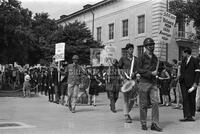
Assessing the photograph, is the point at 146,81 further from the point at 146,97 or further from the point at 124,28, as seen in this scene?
the point at 124,28

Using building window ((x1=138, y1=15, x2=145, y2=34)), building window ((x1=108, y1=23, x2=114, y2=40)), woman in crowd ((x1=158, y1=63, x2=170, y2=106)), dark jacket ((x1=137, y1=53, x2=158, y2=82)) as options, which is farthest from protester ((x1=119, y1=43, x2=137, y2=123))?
building window ((x1=108, y1=23, x2=114, y2=40))

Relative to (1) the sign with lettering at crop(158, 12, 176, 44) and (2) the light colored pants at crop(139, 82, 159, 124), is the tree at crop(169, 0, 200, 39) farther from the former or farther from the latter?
(2) the light colored pants at crop(139, 82, 159, 124)

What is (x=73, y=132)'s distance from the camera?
27.9 feet

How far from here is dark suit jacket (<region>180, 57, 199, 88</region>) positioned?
33.9ft

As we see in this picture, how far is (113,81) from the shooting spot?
1286 centimetres

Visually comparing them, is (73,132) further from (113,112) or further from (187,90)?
(113,112)

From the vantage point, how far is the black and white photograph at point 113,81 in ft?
29.7

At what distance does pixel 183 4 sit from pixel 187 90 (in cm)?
1889

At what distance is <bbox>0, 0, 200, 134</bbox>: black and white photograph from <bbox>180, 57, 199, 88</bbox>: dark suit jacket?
25 millimetres

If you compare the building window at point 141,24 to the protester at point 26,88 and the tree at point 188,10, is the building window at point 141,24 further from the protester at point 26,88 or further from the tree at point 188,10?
the protester at point 26,88

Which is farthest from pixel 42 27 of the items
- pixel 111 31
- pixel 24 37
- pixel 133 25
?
pixel 24 37

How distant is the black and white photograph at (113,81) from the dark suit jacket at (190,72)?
25mm

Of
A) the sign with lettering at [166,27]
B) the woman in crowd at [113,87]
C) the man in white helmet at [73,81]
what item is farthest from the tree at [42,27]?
the sign with lettering at [166,27]

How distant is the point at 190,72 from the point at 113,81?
123 inches
